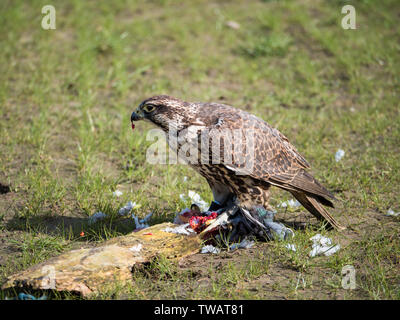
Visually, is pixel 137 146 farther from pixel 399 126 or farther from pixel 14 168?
pixel 399 126

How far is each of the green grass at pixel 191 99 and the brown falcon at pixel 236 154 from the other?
1.39 feet

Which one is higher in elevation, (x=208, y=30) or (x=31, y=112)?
(x=208, y=30)

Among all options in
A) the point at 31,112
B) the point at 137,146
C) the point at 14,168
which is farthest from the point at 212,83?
the point at 14,168

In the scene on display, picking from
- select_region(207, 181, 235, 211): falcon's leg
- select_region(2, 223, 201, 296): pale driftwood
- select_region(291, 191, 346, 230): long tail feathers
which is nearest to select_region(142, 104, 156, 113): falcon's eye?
select_region(207, 181, 235, 211): falcon's leg

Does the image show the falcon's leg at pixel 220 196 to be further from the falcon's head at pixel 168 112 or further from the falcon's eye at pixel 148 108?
the falcon's eye at pixel 148 108

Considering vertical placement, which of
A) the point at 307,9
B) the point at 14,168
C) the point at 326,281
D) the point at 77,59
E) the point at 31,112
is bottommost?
the point at 326,281

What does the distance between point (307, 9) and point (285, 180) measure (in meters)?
5.96

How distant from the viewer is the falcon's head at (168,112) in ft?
13.0

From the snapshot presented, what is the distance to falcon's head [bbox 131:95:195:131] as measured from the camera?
13.0ft

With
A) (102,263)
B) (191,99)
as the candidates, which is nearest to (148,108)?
(102,263)

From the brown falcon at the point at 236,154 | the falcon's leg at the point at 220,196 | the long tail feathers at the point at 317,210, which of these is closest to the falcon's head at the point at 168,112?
the brown falcon at the point at 236,154

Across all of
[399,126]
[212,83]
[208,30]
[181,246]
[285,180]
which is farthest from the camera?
[208,30]

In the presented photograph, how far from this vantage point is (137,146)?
5.50 meters

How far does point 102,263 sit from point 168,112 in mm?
1391
